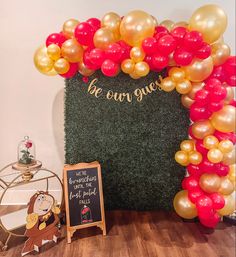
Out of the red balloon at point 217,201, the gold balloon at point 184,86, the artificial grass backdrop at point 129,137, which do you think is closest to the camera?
the gold balloon at point 184,86

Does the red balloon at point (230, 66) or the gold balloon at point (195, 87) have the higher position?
the red balloon at point (230, 66)

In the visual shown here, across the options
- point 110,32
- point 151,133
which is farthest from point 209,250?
point 110,32

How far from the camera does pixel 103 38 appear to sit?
214cm

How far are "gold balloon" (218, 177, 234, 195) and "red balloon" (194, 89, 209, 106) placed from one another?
0.72 m

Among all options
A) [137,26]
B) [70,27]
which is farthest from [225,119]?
[70,27]

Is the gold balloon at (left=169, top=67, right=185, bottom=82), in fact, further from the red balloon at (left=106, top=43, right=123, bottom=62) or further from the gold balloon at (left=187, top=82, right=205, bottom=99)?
the red balloon at (left=106, top=43, right=123, bottom=62)

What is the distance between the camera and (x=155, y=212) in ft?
9.55

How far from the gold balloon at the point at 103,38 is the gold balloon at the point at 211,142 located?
113cm

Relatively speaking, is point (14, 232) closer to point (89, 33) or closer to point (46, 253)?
point (46, 253)

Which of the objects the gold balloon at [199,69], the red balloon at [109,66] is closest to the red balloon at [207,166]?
the gold balloon at [199,69]

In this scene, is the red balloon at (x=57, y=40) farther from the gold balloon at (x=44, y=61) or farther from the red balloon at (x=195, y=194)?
the red balloon at (x=195, y=194)

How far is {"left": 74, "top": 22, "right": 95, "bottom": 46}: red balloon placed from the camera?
215cm

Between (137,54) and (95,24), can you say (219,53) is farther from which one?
(95,24)

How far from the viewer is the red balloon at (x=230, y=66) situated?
7.27 feet
